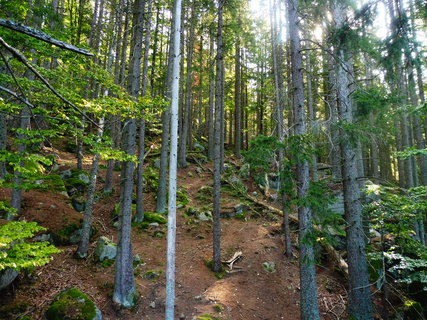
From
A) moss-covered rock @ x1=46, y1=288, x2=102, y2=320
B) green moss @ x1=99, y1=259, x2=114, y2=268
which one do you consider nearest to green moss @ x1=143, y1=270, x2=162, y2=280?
green moss @ x1=99, y1=259, x2=114, y2=268

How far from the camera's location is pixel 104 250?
8984mm

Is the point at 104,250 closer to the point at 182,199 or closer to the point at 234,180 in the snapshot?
the point at 182,199

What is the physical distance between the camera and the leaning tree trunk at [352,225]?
287 inches

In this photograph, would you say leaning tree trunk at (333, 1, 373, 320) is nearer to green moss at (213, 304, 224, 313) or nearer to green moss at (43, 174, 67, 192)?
green moss at (213, 304, 224, 313)

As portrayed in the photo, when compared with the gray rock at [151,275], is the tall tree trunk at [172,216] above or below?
above

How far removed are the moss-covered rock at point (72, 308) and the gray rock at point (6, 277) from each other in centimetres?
125

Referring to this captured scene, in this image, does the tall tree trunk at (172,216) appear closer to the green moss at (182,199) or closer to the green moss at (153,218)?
the green moss at (153,218)

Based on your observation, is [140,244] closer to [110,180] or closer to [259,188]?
[110,180]

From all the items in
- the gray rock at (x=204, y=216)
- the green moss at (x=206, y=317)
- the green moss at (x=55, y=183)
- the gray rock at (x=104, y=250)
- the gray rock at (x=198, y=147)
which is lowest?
the green moss at (x=206, y=317)

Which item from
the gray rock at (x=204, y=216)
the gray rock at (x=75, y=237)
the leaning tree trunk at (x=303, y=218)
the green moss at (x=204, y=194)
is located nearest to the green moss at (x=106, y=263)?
the gray rock at (x=75, y=237)

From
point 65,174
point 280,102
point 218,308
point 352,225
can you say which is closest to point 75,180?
point 65,174

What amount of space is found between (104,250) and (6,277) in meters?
3.07

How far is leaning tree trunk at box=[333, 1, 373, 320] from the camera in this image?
23.9 ft

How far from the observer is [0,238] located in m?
3.71
